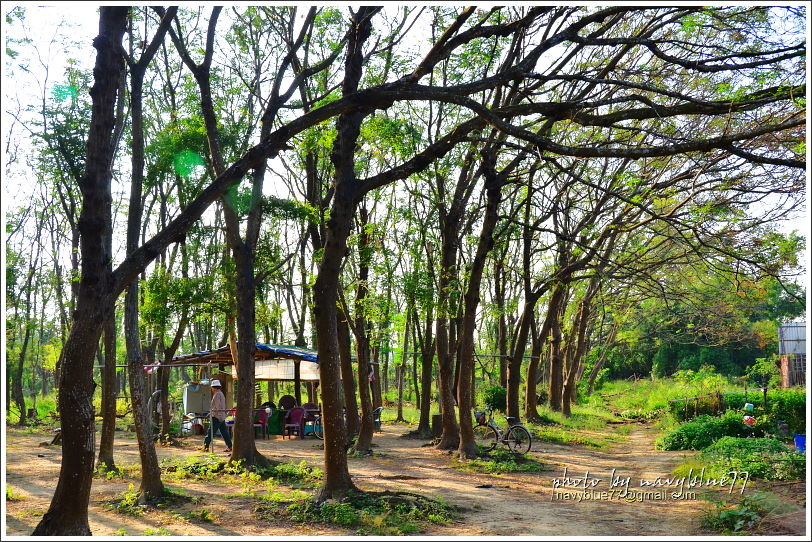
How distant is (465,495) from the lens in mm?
10977

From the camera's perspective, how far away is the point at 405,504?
9.13 m

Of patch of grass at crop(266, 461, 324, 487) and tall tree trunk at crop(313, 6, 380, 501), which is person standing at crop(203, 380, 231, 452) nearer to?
patch of grass at crop(266, 461, 324, 487)

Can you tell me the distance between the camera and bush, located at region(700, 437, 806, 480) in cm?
997

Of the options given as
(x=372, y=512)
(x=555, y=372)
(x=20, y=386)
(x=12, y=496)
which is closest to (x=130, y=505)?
(x=12, y=496)

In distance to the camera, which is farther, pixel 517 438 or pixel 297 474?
pixel 517 438

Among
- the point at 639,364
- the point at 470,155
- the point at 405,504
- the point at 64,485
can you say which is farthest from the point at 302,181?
the point at 639,364

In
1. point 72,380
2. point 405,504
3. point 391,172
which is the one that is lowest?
point 405,504

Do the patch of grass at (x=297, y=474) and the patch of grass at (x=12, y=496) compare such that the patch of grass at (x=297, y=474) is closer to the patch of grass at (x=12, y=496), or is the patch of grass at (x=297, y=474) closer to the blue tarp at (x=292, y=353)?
the patch of grass at (x=12, y=496)

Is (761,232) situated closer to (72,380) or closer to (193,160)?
(193,160)

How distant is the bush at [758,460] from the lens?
32.7 feet

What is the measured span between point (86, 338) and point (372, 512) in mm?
4039

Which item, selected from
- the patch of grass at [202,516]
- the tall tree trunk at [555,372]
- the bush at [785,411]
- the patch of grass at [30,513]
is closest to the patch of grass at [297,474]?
the patch of grass at [202,516]

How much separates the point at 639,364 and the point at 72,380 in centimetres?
5088

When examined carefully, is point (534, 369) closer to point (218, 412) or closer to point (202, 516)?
point (218, 412)
